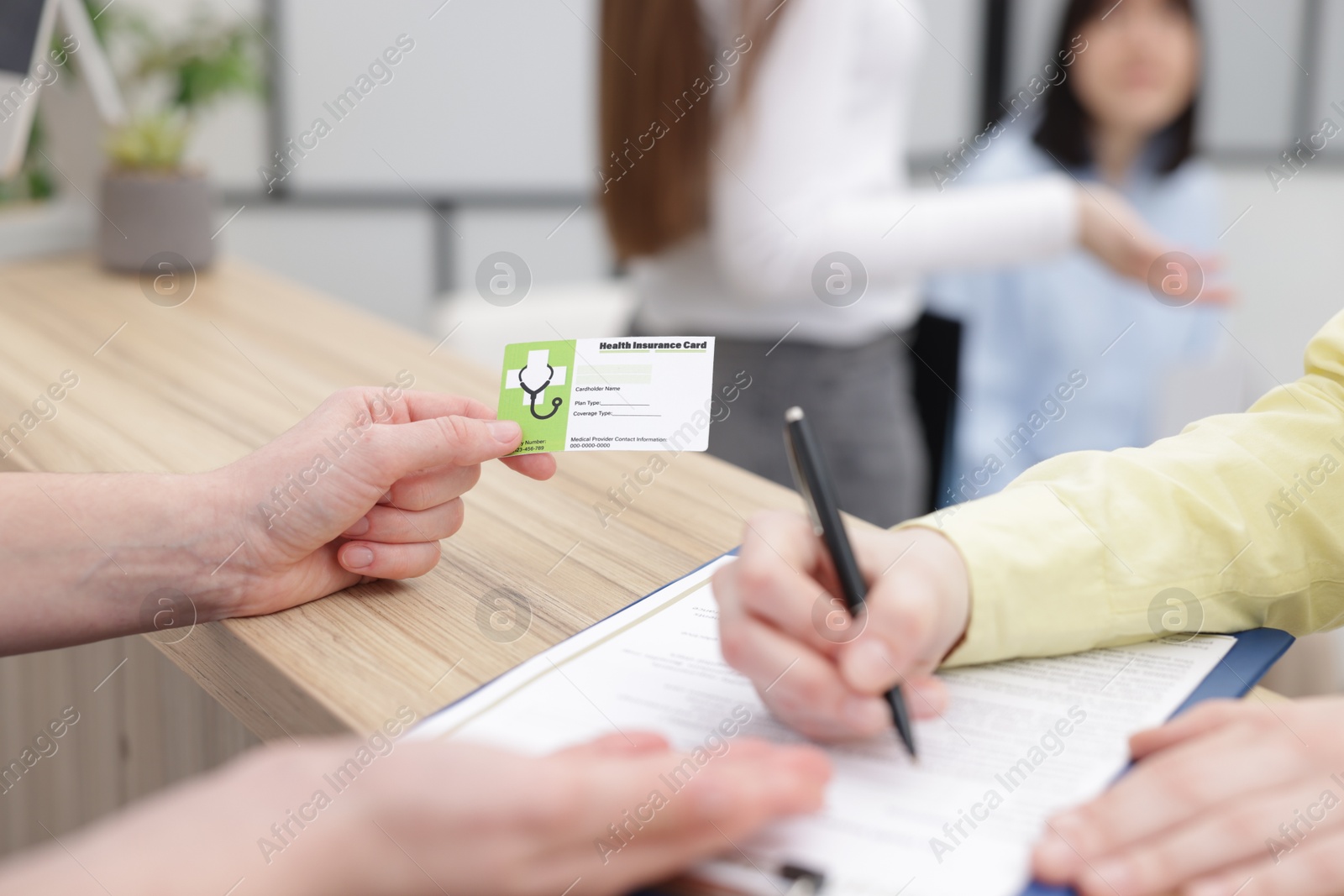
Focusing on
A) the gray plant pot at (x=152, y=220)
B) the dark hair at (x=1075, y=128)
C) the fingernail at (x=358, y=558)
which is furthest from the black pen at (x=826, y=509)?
the dark hair at (x=1075, y=128)

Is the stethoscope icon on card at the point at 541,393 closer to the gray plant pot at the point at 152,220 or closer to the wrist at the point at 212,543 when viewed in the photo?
the wrist at the point at 212,543

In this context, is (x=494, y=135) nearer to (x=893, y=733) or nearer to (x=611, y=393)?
(x=611, y=393)

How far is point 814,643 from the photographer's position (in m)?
0.48

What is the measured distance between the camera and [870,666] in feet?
1.48

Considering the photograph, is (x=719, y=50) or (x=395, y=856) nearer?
(x=395, y=856)

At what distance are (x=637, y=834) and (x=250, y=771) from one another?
0.48ft

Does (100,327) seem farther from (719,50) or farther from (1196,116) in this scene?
(1196,116)

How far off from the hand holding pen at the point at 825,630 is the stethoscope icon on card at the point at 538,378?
17 cm

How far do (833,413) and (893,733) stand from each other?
0.98 metres

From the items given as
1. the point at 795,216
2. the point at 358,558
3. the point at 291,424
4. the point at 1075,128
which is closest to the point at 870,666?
the point at 358,558

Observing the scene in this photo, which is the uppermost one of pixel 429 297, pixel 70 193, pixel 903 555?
pixel 70 193

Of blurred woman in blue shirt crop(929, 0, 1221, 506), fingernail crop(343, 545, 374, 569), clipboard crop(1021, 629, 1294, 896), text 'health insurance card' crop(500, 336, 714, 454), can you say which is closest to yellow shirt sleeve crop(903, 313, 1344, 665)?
clipboard crop(1021, 629, 1294, 896)

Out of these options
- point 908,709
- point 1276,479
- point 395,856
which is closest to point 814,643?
point 908,709

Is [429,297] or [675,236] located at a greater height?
[675,236]
